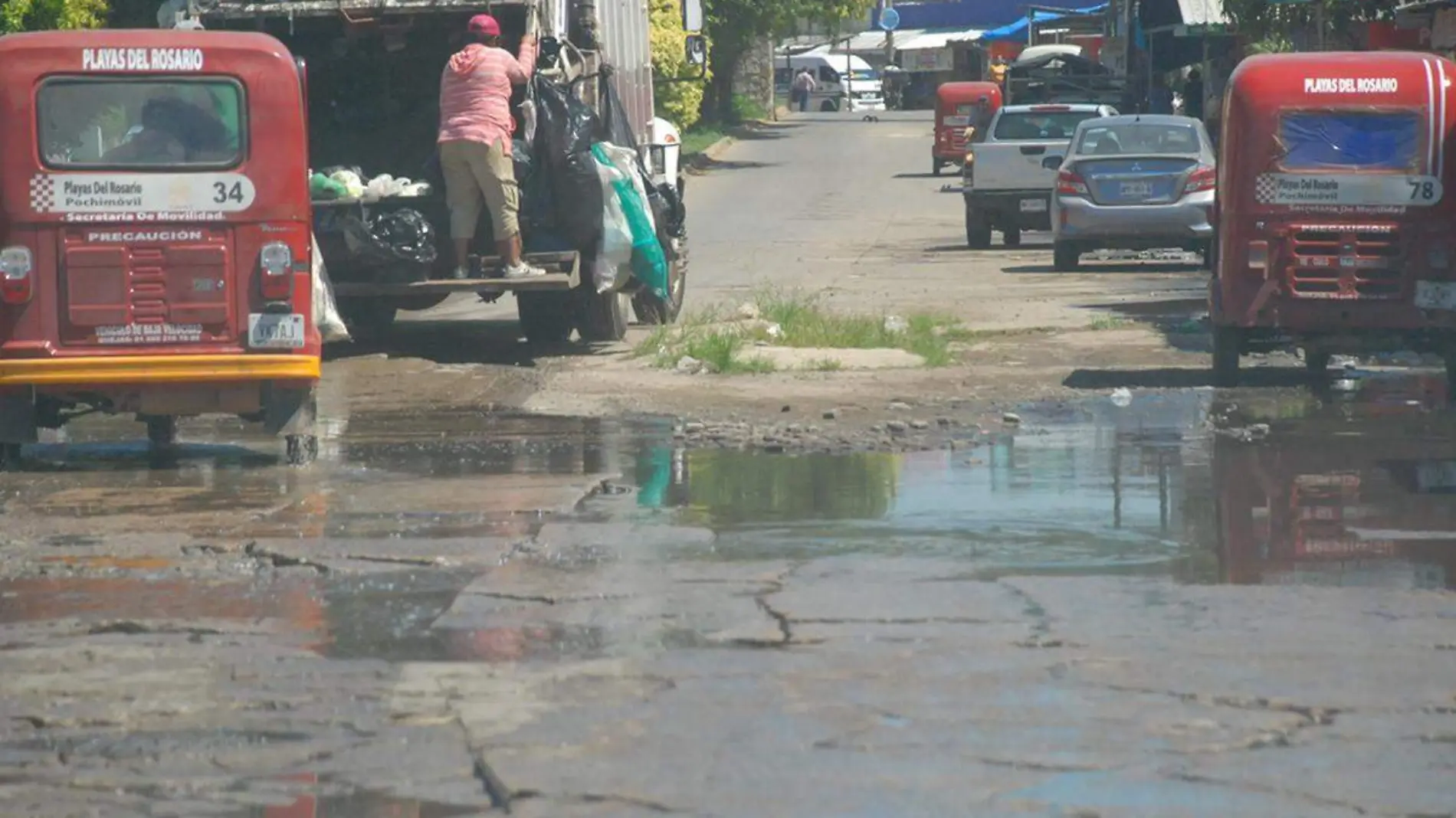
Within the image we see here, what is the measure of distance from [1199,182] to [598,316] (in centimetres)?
852

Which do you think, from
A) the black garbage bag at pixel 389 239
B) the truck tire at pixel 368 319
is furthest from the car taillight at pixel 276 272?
the truck tire at pixel 368 319

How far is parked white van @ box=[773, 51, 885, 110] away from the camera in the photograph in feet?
276

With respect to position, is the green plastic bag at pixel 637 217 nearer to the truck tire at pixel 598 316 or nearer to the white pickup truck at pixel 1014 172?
the truck tire at pixel 598 316

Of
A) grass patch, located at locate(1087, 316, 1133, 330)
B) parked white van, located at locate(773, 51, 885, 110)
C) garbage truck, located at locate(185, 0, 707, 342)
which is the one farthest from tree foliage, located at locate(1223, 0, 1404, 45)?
parked white van, located at locate(773, 51, 885, 110)

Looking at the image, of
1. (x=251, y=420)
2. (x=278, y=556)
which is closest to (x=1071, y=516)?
(x=278, y=556)

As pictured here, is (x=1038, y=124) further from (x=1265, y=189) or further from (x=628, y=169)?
(x=1265, y=189)

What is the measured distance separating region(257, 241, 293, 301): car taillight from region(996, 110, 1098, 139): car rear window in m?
17.9

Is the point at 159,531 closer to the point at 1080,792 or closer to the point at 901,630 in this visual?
the point at 901,630

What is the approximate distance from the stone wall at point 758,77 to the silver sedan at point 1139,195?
47133 mm

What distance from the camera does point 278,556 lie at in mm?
8891

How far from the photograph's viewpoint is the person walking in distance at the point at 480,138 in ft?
50.3

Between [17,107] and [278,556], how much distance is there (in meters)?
3.70

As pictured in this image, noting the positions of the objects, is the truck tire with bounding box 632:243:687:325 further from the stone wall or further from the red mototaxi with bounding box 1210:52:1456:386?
the stone wall

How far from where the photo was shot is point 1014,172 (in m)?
27.9
